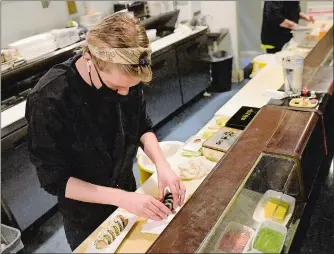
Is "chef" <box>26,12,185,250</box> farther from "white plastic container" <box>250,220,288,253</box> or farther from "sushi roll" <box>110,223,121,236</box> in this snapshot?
"white plastic container" <box>250,220,288,253</box>

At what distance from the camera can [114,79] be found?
1.46 metres

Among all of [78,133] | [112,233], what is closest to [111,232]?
[112,233]

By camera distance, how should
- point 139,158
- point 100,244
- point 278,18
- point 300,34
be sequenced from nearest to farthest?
point 100,244, point 139,158, point 300,34, point 278,18

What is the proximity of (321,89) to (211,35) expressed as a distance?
372 cm

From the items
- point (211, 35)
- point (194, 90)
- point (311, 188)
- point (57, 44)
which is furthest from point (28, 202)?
point (211, 35)

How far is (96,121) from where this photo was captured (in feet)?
5.29

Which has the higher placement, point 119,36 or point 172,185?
point 119,36

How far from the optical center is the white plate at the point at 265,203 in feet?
5.63

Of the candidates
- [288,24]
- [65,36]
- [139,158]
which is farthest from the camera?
[288,24]

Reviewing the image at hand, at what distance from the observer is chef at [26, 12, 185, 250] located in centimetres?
138

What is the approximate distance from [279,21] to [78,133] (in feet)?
14.6

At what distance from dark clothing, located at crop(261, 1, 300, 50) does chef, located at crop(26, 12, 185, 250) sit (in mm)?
4049

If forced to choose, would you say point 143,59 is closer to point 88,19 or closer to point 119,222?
point 119,222

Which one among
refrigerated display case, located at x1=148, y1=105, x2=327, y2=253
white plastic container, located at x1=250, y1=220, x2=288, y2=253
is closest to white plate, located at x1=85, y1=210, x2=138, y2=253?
refrigerated display case, located at x1=148, y1=105, x2=327, y2=253
